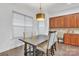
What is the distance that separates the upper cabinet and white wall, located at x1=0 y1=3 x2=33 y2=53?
1069mm

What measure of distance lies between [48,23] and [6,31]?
4.90 ft

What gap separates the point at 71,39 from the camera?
12.0ft

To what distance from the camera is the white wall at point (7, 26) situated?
331 centimetres

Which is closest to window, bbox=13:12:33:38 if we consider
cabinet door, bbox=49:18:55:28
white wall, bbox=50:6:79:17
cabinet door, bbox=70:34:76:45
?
cabinet door, bbox=49:18:55:28

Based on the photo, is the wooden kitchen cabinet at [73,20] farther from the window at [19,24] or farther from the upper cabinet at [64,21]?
the window at [19,24]

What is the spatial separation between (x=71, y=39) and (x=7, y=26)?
92.0 inches

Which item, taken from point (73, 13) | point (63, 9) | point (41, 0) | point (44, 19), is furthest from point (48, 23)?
point (41, 0)

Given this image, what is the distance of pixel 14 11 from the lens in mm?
3637

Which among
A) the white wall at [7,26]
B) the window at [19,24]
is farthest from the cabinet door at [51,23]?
the white wall at [7,26]

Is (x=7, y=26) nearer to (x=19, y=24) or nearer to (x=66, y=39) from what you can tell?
(x=19, y=24)

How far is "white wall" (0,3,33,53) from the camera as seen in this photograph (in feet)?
10.9

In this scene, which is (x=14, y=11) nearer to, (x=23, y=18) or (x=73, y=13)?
(x=23, y=18)

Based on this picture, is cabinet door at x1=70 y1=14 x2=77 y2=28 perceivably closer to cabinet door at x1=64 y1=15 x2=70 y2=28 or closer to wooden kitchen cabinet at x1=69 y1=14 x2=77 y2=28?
wooden kitchen cabinet at x1=69 y1=14 x2=77 y2=28

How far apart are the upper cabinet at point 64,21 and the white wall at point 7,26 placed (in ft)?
3.51
